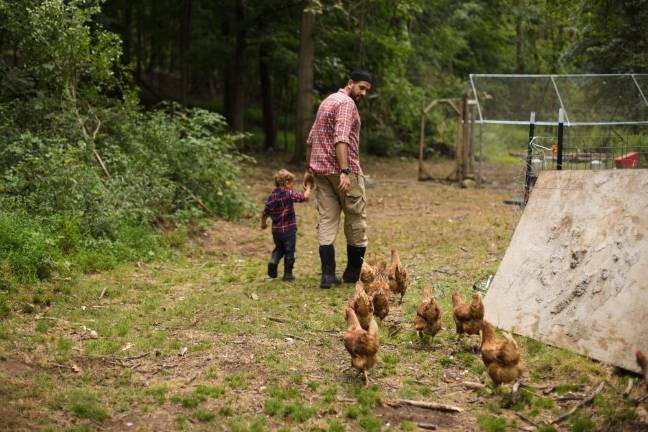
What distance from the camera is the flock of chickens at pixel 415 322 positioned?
4.89 metres

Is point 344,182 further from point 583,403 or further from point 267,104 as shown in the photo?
point 267,104

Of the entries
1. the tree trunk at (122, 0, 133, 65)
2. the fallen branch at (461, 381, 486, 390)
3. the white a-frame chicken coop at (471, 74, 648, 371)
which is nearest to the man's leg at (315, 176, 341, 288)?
the white a-frame chicken coop at (471, 74, 648, 371)

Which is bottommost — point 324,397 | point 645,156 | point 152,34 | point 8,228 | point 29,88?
point 324,397

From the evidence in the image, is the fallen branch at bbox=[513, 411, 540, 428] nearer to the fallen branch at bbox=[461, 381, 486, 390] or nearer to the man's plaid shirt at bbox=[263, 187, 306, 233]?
the fallen branch at bbox=[461, 381, 486, 390]

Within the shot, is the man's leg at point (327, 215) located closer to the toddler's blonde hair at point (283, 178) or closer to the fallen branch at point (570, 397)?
the toddler's blonde hair at point (283, 178)

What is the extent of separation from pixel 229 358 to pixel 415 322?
1.58 metres

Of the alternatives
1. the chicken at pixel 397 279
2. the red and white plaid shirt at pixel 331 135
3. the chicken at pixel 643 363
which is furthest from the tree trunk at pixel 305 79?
the chicken at pixel 643 363

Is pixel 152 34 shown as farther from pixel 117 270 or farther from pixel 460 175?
pixel 117 270

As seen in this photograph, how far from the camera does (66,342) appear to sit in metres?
5.93

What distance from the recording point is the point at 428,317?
5949 mm

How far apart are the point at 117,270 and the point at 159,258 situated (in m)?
0.98

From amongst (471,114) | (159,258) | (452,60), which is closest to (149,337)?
(159,258)

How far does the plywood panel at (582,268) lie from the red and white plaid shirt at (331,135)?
2.09 metres

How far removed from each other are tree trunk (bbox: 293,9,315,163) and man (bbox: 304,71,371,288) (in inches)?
453
